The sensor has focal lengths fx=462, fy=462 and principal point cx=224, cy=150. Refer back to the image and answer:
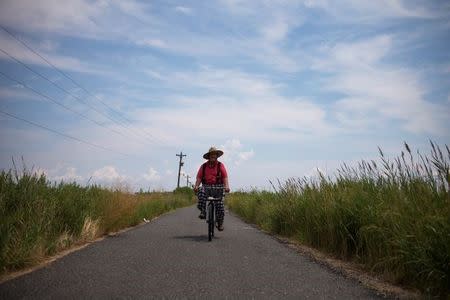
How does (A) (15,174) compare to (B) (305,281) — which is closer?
(B) (305,281)

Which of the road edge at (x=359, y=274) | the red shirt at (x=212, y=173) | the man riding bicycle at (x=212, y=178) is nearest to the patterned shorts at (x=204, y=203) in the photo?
the man riding bicycle at (x=212, y=178)

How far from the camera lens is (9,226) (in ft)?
22.9

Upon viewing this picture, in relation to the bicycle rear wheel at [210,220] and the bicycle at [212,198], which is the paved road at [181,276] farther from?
the bicycle at [212,198]

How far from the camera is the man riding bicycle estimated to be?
11.7 meters

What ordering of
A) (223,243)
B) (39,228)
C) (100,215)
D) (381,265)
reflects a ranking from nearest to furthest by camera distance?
1. (381,265)
2. (39,228)
3. (223,243)
4. (100,215)

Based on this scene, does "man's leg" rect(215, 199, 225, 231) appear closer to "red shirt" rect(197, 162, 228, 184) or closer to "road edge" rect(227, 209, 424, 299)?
"red shirt" rect(197, 162, 228, 184)

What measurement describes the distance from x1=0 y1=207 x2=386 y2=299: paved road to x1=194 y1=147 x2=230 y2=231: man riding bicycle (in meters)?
2.48

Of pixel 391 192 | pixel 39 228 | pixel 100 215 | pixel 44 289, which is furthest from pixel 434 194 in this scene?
pixel 100 215

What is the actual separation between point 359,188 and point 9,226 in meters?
6.15

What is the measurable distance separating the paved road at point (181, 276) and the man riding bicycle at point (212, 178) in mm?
2476

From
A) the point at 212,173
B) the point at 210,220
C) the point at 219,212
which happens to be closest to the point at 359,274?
the point at 210,220

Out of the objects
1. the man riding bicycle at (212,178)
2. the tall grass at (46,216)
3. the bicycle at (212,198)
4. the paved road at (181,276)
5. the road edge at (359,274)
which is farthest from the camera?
the man riding bicycle at (212,178)

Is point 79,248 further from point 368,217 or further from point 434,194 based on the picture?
point 434,194

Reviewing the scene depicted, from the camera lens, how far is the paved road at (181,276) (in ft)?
17.4
